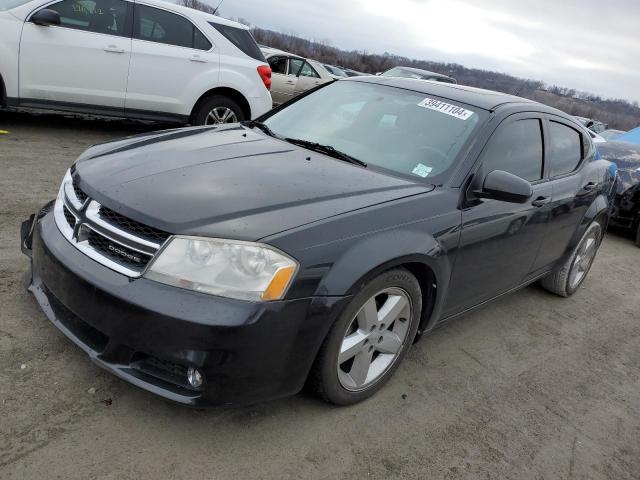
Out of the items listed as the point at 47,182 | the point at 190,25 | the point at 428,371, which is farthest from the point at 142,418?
the point at 190,25

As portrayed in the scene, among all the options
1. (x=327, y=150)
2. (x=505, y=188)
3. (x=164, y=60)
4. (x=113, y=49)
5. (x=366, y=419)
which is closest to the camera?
(x=366, y=419)

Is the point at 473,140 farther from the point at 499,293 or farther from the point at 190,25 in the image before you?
the point at 190,25

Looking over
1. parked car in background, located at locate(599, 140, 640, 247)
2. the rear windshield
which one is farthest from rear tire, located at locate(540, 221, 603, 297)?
the rear windshield

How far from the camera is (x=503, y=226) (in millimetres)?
3221

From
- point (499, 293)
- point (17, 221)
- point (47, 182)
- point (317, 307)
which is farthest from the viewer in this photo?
point (47, 182)

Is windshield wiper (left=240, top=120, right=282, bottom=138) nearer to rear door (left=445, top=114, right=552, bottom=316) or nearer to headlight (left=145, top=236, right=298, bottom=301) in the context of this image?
rear door (left=445, top=114, right=552, bottom=316)

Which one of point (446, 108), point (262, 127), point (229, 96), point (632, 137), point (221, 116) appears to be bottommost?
point (221, 116)

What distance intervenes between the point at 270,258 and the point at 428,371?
1489 millimetres

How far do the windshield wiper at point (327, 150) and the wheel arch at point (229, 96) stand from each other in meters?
4.37

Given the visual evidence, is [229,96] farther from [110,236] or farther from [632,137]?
[632,137]

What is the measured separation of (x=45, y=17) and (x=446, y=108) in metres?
4.83

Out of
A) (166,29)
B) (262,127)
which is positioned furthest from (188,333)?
(166,29)

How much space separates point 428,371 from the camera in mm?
3188

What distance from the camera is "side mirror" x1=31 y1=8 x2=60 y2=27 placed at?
597cm
